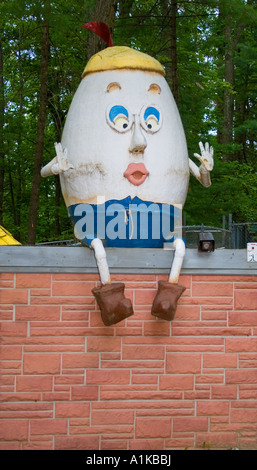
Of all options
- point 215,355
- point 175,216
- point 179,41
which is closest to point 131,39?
point 179,41

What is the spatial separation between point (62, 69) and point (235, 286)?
33.6ft

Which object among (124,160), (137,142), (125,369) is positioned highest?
(137,142)

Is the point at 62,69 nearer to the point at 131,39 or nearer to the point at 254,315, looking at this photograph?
the point at 131,39

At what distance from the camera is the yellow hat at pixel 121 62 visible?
4.82m

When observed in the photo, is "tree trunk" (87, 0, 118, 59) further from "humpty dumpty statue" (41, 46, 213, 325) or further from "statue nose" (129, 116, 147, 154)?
"statue nose" (129, 116, 147, 154)

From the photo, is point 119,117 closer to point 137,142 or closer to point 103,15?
point 137,142

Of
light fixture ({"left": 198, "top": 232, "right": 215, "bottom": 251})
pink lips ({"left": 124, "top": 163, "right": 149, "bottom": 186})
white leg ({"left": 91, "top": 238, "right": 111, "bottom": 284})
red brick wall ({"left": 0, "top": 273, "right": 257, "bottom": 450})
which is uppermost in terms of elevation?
pink lips ({"left": 124, "top": 163, "right": 149, "bottom": 186})

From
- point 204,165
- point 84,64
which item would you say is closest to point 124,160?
point 204,165

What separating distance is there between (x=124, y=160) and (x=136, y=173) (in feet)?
0.46

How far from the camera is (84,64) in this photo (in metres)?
11.8

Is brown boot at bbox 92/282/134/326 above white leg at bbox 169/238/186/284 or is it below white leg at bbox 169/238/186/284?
below

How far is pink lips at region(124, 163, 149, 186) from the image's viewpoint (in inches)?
180

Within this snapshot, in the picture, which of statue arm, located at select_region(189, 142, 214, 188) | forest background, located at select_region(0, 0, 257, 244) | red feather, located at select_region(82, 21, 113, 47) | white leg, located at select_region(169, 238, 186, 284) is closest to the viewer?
white leg, located at select_region(169, 238, 186, 284)

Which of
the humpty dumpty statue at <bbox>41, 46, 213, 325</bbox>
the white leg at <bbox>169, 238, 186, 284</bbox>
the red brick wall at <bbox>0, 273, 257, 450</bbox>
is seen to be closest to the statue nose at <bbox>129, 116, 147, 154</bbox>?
the humpty dumpty statue at <bbox>41, 46, 213, 325</bbox>
